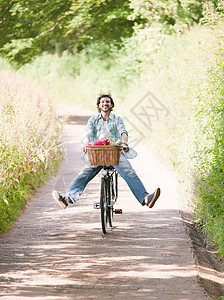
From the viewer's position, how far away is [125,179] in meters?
7.62

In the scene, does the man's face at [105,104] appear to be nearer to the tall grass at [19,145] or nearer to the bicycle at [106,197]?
the bicycle at [106,197]

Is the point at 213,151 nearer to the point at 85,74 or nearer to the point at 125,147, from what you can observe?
the point at 125,147

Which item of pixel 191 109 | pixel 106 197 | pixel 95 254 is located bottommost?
pixel 95 254

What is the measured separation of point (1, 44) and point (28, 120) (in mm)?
13744

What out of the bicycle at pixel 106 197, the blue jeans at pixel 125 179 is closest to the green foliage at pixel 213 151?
the blue jeans at pixel 125 179

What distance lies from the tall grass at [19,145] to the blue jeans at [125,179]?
2.85 ft

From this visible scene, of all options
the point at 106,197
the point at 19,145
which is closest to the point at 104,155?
the point at 106,197

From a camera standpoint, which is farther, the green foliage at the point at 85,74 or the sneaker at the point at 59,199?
the green foliage at the point at 85,74

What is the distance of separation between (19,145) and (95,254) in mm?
3454

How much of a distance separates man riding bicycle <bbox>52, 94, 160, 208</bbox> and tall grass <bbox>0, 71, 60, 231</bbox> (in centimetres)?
88

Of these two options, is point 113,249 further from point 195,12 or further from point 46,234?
point 195,12

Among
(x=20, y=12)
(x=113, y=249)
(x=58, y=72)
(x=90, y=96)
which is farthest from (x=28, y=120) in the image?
(x=58, y=72)

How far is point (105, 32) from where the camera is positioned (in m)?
28.1

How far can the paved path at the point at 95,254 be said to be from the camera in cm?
532
